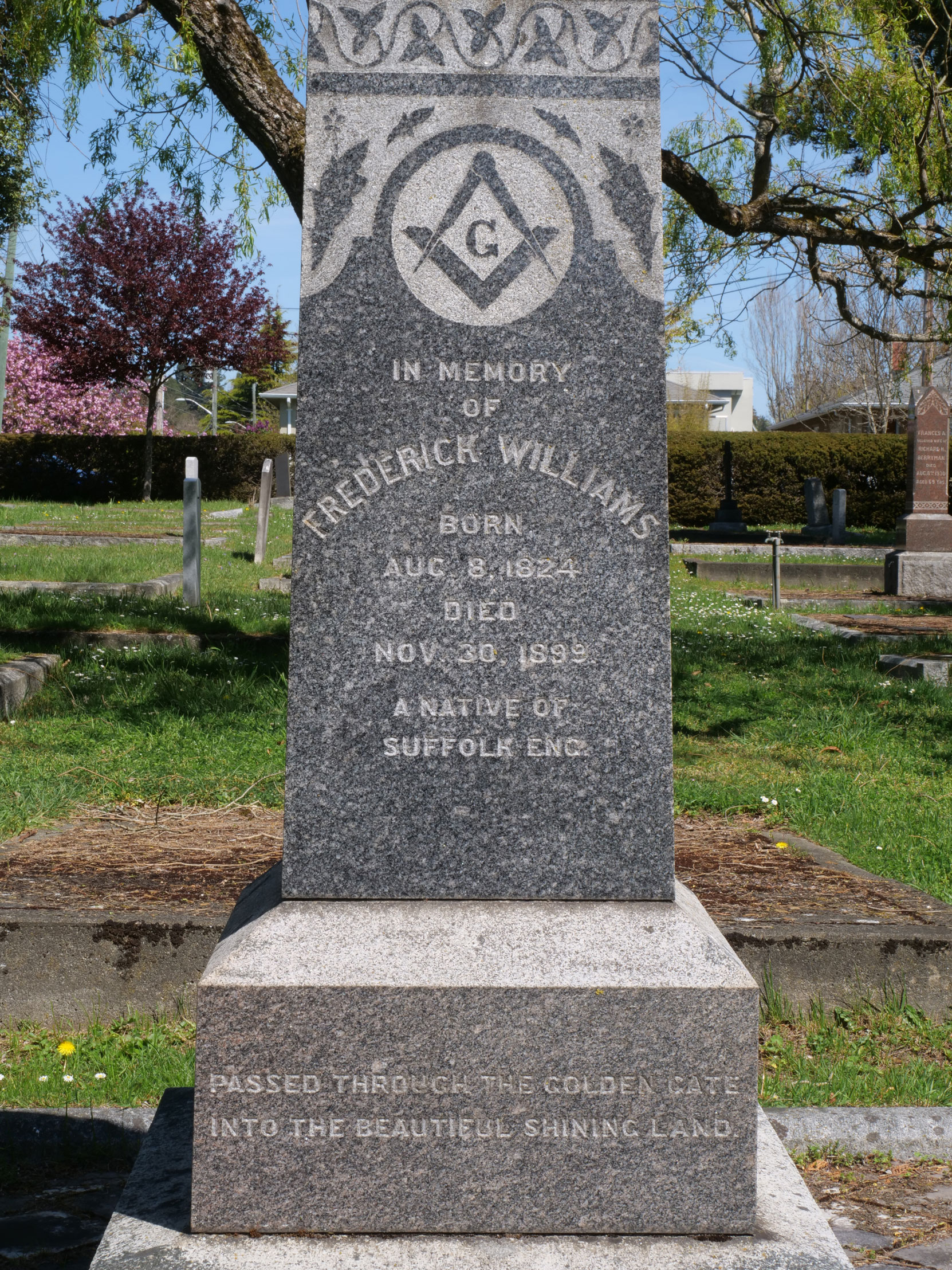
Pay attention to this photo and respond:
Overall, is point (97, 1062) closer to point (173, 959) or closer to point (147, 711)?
point (173, 959)

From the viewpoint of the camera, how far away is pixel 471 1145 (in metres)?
2.29

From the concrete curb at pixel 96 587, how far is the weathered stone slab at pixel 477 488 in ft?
29.1

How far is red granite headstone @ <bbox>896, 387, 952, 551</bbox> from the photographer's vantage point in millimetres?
16719

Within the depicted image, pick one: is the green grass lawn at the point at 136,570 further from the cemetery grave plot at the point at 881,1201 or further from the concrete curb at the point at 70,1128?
the cemetery grave plot at the point at 881,1201

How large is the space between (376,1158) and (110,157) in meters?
7.82

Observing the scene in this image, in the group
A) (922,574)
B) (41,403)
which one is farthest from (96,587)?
(41,403)

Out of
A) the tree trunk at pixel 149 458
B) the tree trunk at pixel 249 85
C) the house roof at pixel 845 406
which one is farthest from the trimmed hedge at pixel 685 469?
the tree trunk at pixel 249 85

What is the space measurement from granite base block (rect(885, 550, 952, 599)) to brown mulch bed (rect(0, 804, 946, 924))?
37.6 feet

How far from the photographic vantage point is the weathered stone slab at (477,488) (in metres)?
2.48

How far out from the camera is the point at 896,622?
12281 mm

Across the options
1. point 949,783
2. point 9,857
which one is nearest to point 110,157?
point 9,857

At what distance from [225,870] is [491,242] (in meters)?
2.72

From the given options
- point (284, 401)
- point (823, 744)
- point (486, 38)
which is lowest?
point (823, 744)

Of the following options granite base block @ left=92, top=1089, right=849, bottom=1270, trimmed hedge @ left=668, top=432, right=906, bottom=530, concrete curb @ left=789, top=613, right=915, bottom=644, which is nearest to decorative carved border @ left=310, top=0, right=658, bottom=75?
granite base block @ left=92, top=1089, right=849, bottom=1270
